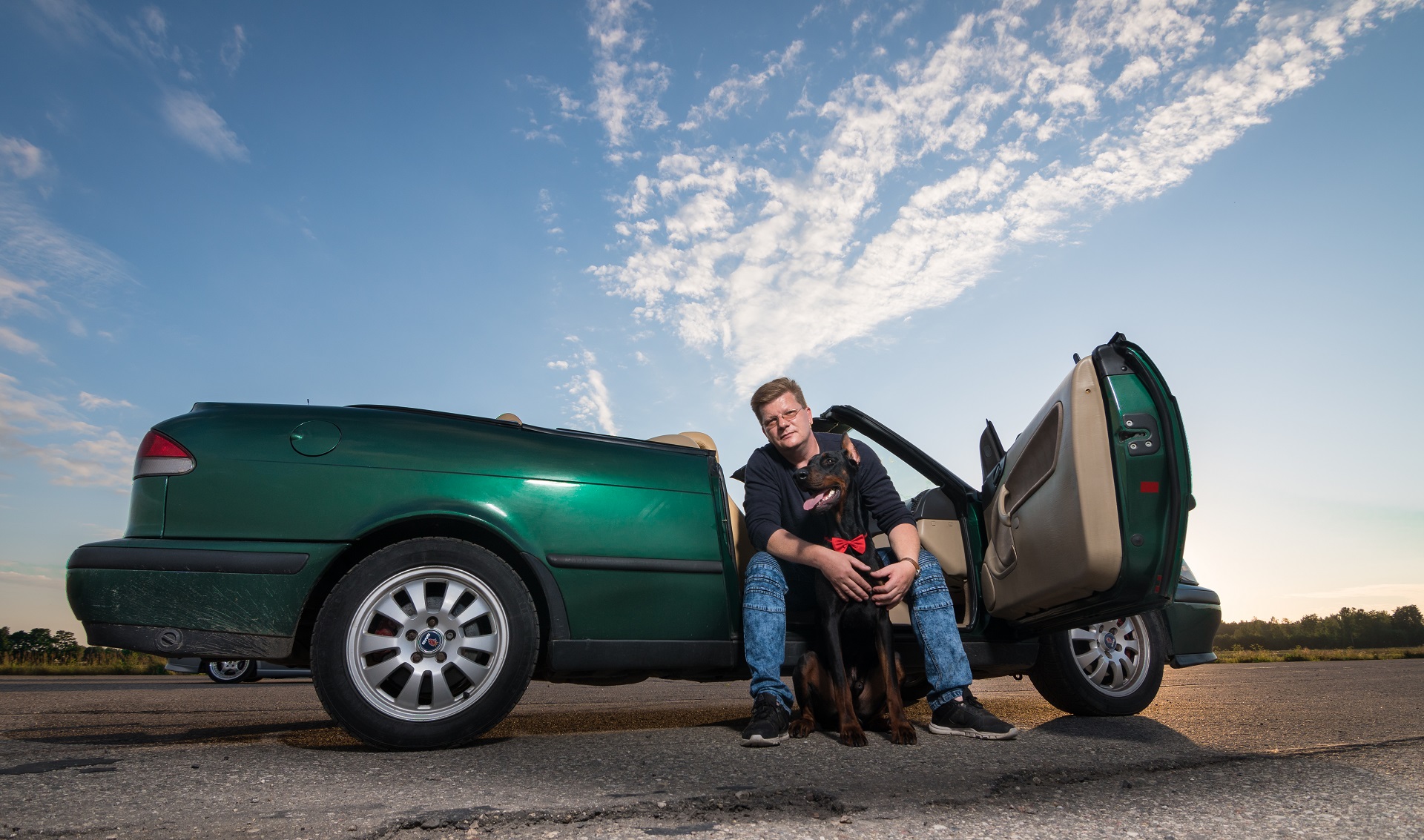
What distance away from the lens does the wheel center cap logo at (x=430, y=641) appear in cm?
257

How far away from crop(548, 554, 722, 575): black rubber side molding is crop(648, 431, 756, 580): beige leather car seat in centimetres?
26

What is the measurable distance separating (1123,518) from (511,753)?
2198 mm

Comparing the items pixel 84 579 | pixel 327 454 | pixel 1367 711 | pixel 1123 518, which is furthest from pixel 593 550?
pixel 1367 711

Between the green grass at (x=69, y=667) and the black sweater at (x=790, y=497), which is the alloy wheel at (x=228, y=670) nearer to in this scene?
the green grass at (x=69, y=667)

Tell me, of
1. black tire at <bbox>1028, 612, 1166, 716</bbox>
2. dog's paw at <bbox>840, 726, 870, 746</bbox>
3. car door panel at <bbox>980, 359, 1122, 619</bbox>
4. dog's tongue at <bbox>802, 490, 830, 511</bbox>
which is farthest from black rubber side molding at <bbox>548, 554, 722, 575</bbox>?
black tire at <bbox>1028, 612, 1166, 716</bbox>

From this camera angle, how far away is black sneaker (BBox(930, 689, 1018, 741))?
2.76m

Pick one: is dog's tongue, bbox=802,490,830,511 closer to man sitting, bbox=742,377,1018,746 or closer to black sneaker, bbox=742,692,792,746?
man sitting, bbox=742,377,1018,746

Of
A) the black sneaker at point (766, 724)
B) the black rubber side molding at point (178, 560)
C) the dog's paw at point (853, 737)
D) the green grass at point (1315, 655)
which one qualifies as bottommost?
the green grass at point (1315, 655)

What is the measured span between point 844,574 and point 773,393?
0.84m

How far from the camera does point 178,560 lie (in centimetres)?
248

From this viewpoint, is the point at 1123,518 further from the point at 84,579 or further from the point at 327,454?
the point at 84,579

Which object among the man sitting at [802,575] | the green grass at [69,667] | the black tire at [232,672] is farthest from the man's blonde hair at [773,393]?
the green grass at [69,667]

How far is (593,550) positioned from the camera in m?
2.79

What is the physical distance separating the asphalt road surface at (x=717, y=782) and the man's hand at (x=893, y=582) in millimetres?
494
